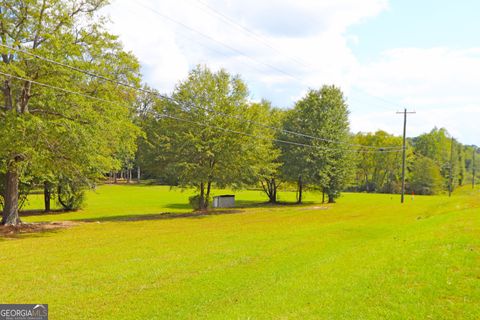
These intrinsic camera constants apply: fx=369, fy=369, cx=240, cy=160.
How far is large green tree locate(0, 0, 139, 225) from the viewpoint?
19719mm

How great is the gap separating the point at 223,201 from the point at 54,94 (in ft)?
93.2

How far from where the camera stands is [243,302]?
354 inches

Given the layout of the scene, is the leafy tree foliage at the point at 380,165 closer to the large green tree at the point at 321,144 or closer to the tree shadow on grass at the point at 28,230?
the large green tree at the point at 321,144

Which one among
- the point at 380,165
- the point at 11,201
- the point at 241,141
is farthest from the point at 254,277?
the point at 380,165

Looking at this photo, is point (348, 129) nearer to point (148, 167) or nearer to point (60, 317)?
point (148, 167)

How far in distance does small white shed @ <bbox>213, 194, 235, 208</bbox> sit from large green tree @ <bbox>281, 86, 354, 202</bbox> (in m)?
8.19

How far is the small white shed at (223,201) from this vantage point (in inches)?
1786

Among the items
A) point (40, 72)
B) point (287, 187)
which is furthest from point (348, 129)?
point (40, 72)

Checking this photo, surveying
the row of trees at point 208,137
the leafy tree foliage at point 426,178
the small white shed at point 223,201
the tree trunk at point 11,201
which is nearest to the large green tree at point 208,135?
the row of trees at point 208,137

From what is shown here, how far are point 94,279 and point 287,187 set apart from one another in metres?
46.7

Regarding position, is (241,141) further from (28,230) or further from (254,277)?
(254,277)

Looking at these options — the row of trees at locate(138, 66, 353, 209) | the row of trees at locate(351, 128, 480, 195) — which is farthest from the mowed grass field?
the row of trees at locate(351, 128, 480, 195)

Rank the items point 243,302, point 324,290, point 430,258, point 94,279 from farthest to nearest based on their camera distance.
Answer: point 430,258
point 94,279
point 324,290
point 243,302

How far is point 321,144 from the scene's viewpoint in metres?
47.8
